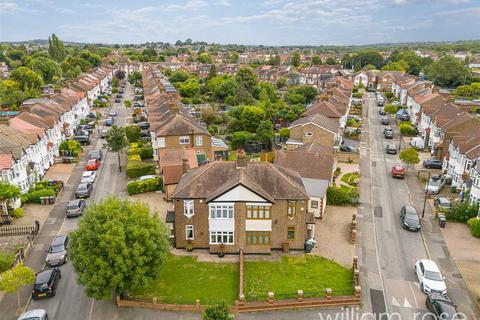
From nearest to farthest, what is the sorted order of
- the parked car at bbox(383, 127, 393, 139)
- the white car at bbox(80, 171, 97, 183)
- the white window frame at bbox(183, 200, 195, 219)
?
1. the white window frame at bbox(183, 200, 195, 219)
2. the white car at bbox(80, 171, 97, 183)
3. the parked car at bbox(383, 127, 393, 139)

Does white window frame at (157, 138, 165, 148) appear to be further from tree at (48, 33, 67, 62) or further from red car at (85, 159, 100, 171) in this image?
tree at (48, 33, 67, 62)

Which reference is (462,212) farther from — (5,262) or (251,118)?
(251,118)

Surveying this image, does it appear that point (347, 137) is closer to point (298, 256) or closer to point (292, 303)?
point (298, 256)

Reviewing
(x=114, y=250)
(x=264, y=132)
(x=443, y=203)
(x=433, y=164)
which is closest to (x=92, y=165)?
(x=264, y=132)

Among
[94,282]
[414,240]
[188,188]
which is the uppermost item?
[188,188]

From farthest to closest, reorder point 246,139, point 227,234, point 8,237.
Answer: point 246,139 → point 8,237 → point 227,234

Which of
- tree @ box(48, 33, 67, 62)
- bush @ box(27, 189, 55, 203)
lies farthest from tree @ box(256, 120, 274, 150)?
tree @ box(48, 33, 67, 62)

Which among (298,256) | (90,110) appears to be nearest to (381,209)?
(298,256)

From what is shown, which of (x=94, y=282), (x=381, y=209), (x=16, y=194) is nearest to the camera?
(x=94, y=282)
